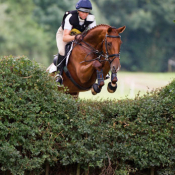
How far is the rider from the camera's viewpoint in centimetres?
798

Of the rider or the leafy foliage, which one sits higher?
the leafy foliage

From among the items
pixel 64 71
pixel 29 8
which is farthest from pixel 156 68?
pixel 64 71

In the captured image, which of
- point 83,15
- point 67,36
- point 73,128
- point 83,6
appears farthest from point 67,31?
point 73,128

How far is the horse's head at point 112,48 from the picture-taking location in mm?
6941

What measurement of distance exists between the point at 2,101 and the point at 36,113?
1.64 ft

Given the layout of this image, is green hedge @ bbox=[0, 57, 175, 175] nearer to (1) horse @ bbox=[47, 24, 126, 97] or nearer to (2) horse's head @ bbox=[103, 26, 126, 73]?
(2) horse's head @ bbox=[103, 26, 126, 73]

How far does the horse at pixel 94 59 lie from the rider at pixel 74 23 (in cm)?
20

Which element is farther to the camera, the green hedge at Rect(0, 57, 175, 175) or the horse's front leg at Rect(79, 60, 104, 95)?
the horse's front leg at Rect(79, 60, 104, 95)

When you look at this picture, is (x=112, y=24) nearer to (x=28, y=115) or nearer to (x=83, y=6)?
(x=83, y=6)

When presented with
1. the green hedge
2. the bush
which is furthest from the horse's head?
the bush

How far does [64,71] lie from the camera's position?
8.41 m

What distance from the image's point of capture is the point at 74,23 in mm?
8180

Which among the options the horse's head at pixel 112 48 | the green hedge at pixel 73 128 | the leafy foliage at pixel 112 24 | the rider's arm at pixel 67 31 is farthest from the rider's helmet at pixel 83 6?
the leafy foliage at pixel 112 24

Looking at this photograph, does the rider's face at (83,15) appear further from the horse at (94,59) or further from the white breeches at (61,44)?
the white breeches at (61,44)
